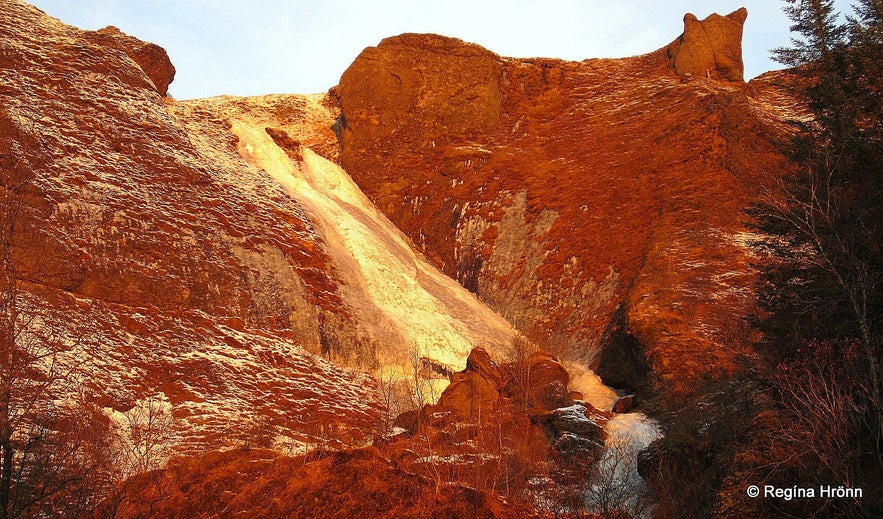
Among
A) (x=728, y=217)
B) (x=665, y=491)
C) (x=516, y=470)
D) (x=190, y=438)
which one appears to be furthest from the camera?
(x=728, y=217)

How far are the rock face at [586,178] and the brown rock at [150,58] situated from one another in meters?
12.0

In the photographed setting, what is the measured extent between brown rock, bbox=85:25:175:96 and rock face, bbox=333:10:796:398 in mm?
11971

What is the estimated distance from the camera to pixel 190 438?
21.7 metres

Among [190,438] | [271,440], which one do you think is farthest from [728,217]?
[190,438]

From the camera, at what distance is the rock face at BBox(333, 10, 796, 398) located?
30062 millimetres

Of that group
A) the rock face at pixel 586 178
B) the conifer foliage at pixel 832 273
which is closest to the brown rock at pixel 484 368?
the rock face at pixel 586 178

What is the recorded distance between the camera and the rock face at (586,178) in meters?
30.1

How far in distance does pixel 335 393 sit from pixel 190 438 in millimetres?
5770

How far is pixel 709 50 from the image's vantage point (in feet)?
165

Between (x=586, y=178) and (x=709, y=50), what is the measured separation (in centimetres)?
1501

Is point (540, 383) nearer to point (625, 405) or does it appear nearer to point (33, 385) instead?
point (625, 405)

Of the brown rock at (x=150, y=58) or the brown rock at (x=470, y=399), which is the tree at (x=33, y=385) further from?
the brown rock at (x=150, y=58)

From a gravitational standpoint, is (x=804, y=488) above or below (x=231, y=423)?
above

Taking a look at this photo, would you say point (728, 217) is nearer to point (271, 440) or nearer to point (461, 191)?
point (461, 191)
